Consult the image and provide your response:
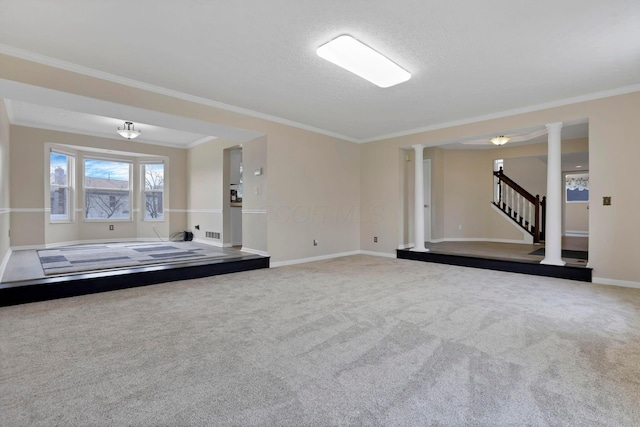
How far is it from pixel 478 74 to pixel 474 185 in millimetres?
5068

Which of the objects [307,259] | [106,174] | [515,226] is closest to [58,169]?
[106,174]

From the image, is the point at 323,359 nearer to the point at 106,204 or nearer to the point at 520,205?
the point at 520,205

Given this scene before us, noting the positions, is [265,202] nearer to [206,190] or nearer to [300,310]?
[300,310]

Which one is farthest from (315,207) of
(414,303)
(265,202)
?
(414,303)

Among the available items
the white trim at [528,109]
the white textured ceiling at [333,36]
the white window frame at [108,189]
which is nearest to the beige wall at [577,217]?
the white trim at [528,109]

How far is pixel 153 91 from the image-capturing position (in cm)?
375

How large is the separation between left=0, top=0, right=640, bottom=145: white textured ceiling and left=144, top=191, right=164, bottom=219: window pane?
5.13 meters

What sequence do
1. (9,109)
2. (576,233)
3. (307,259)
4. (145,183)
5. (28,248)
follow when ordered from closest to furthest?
1. (9,109)
2. (307,259)
3. (28,248)
4. (145,183)
5. (576,233)

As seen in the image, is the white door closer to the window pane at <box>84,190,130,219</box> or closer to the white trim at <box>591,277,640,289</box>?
the white trim at <box>591,277,640,289</box>

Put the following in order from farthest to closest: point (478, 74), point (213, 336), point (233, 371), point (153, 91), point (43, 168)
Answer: point (43, 168)
point (153, 91)
point (478, 74)
point (213, 336)
point (233, 371)

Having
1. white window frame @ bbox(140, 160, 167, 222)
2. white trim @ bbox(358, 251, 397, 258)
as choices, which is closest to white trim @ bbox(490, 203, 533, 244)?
white trim @ bbox(358, 251, 397, 258)

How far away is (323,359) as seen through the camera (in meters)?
1.95

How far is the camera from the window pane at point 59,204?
663cm

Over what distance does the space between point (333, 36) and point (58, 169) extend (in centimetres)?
728
